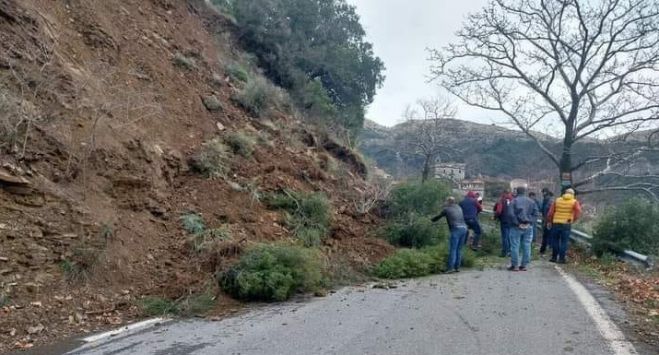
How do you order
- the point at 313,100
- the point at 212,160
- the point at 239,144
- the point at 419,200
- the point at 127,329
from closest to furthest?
the point at 127,329 < the point at 212,160 < the point at 239,144 < the point at 419,200 < the point at 313,100

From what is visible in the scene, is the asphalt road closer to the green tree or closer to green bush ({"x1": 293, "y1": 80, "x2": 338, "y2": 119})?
green bush ({"x1": 293, "y1": 80, "x2": 338, "y2": 119})

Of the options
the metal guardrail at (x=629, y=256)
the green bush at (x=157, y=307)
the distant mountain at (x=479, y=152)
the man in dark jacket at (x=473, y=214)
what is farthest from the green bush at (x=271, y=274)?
the distant mountain at (x=479, y=152)

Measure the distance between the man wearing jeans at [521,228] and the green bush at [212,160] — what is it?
597 cm

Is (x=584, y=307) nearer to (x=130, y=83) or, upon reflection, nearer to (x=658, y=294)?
(x=658, y=294)

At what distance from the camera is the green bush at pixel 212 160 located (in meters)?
11.4

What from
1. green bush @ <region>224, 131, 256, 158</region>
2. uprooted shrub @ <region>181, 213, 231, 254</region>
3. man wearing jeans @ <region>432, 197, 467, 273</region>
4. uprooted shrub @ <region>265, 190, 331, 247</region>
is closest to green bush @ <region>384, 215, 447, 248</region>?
man wearing jeans @ <region>432, 197, 467, 273</region>

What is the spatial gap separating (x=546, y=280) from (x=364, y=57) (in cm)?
1922

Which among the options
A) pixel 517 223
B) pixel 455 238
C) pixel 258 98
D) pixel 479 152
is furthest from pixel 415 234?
pixel 479 152

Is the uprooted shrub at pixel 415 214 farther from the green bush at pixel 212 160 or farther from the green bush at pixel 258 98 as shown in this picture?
the green bush at pixel 258 98

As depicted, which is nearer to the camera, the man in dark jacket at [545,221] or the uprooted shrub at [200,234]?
the uprooted shrub at [200,234]

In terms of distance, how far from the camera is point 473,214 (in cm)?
1333

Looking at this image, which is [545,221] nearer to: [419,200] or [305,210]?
[419,200]

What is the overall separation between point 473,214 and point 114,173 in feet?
26.8

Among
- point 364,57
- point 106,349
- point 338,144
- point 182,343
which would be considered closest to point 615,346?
point 182,343
